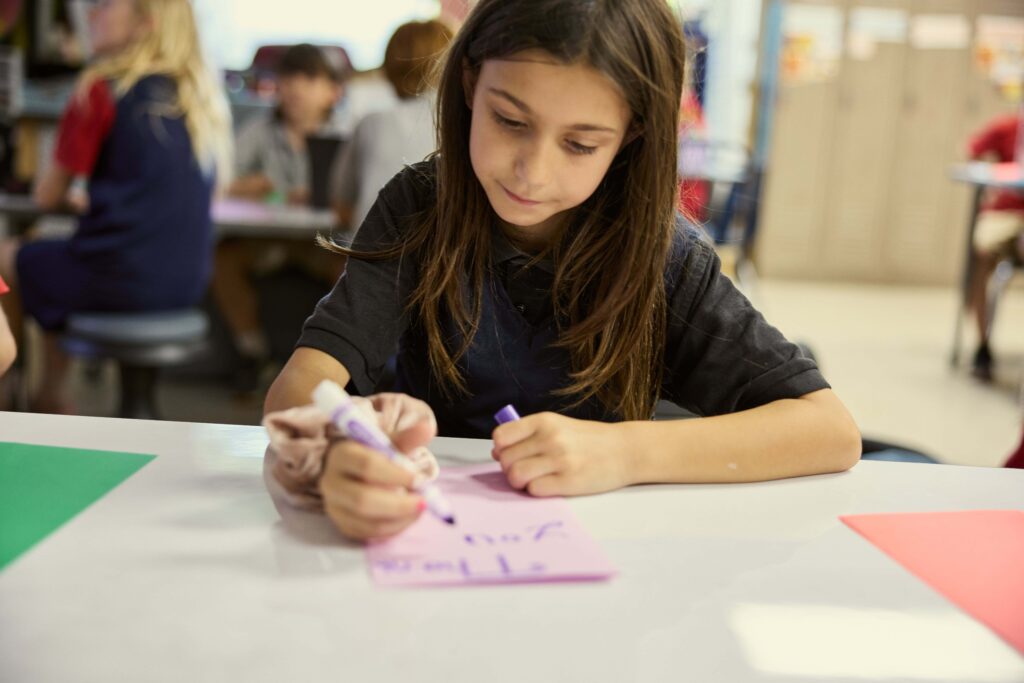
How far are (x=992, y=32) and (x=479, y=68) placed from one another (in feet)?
22.2

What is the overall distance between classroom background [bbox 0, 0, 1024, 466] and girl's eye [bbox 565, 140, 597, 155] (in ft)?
9.70

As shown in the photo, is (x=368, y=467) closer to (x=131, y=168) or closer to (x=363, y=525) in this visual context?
(x=363, y=525)

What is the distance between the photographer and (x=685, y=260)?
3.50 ft

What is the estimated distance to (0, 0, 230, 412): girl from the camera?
7.88 feet

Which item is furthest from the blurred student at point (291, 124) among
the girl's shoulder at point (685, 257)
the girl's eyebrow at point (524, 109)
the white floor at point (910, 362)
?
the girl's eyebrow at point (524, 109)

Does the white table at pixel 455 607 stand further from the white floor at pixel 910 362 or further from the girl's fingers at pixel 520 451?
the white floor at pixel 910 362

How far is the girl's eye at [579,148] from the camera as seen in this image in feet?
2.97

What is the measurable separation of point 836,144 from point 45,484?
22.4 feet

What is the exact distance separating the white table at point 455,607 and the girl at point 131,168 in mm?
1802

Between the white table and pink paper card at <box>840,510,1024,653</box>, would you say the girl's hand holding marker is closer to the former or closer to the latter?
the white table

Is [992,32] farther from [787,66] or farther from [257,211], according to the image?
[257,211]

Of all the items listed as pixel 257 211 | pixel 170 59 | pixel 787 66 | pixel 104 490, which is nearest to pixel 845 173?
pixel 787 66

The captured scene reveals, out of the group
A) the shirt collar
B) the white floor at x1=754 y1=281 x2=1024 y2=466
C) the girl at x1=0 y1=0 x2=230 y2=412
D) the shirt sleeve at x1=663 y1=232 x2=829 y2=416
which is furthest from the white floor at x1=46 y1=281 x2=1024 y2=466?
the shirt collar

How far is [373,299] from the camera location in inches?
A: 40.8
